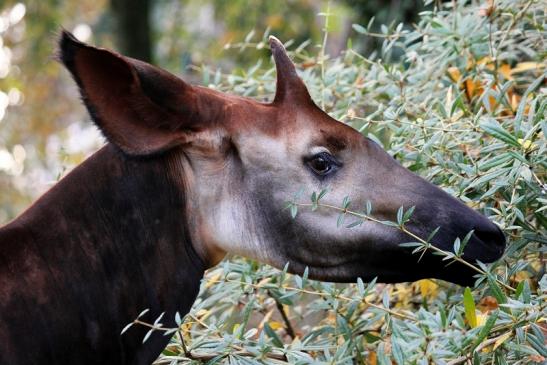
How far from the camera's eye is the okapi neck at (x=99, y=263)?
2.96 metres

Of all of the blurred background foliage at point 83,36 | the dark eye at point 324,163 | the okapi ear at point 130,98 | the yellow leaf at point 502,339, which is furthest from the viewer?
the blurred background foliage at point 83,36

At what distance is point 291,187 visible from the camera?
320 centimetres

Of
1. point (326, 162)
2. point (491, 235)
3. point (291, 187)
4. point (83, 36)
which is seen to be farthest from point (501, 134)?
point (83, 36)

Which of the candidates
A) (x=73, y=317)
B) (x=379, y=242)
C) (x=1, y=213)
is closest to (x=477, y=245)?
(x=379, y=242)

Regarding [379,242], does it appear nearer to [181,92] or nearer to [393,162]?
[393,162]

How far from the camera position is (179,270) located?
3170mm

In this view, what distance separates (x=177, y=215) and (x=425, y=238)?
69 centimetres

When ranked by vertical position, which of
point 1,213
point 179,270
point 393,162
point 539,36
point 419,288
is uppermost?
point 539,36

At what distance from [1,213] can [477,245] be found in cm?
1117

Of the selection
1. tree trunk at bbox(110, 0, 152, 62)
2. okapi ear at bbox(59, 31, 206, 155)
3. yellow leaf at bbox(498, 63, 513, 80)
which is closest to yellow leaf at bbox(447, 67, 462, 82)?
yellow leaf at bbox(498, 63, 513, 80)

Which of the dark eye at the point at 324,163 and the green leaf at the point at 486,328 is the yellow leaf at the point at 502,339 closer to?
the green leaf at the point at 486,328

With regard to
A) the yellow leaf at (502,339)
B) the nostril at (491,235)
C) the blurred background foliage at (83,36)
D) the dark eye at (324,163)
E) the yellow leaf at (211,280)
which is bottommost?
the blurred background foliage at (83,36)

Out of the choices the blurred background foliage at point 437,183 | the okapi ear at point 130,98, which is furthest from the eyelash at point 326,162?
the okapi ear at point 130,98

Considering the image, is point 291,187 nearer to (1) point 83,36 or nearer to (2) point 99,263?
(2) point 99,263
